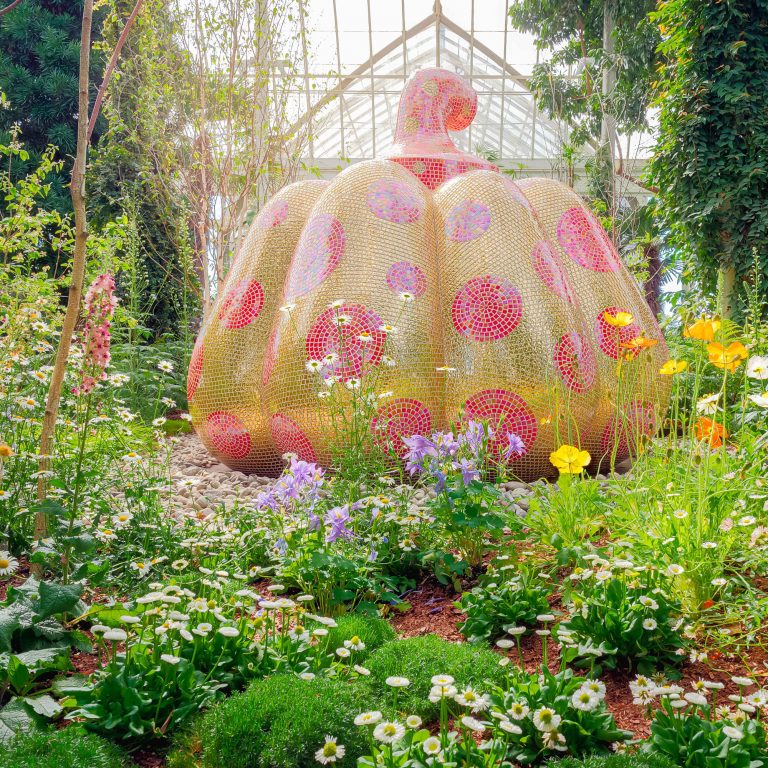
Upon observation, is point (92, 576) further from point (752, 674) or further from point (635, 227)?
point (635, 227)

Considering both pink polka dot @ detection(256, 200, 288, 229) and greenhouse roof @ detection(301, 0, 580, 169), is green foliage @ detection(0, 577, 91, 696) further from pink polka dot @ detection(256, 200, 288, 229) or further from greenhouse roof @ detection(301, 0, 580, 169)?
greenhouse roof @ detection(301, 0, 580, 169)

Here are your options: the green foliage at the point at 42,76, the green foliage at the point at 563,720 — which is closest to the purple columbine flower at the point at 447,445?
the green foliage at the point at 563,720

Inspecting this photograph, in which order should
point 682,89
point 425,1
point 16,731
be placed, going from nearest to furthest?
point 16,731 < point 682,89 < point 425,1

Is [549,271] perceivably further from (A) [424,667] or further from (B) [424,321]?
(A) [424,667]

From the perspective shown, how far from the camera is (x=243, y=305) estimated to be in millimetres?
4285

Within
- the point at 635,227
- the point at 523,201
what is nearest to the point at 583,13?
the point at 635,227

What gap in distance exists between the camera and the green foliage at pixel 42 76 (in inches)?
526

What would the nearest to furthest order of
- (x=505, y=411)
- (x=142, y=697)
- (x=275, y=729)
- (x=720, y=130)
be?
(x=275, y=729) → (x=142, y=697) → (x=505, y=411) → (x=720, y=130)

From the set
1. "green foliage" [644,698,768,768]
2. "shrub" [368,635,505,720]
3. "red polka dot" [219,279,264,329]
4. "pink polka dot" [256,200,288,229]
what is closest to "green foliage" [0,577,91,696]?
"shrub" [368,635,505,720]

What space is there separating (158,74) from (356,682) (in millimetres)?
8342

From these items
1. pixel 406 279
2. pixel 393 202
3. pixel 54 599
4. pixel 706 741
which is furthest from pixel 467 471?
pixel 393 202

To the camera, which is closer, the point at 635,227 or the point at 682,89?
the point at 682,89

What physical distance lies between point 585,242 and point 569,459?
7.69 feet

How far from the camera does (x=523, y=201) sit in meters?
4.16
